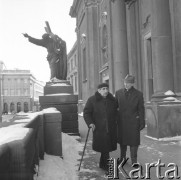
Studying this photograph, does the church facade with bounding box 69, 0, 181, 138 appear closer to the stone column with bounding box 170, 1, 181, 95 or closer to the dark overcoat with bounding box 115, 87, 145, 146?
the stone column with bounding box 170, 1, 181, 95

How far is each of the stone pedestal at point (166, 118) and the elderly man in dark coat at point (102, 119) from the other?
3929 mm

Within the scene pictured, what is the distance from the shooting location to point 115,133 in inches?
208

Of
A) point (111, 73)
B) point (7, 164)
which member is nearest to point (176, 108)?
point (7, 164)

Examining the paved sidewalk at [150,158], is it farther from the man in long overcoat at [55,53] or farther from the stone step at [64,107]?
the man in long overcoat at [55,53]

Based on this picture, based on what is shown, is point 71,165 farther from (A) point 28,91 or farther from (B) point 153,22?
(A) point 28,91

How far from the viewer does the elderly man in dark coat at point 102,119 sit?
5.10m

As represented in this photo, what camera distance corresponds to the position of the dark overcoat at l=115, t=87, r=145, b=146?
536 centimetres

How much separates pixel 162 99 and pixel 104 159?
4569 millimetres

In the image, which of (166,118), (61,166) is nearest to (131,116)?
(61,166)

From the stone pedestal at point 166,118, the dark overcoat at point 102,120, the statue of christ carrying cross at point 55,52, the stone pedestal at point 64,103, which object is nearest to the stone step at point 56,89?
the stone pedestal at point 64,103

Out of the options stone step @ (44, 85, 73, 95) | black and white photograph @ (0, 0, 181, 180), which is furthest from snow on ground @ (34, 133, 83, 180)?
stone step @ (44, 85, 73, 95)

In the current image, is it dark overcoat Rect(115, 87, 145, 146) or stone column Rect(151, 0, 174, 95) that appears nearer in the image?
dark overcoat Rect(115, 87, 145, 146)

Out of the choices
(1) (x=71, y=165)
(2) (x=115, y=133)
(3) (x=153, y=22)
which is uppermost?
(3) (x=153, y=22)

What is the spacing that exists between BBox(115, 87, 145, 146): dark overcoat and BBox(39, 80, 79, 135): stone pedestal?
4.75 metres
